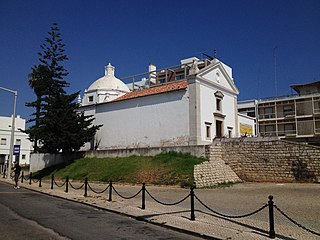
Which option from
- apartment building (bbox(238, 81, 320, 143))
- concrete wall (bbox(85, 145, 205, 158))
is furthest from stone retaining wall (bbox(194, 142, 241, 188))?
apartment building (bbox(238, 81, 320, 143))

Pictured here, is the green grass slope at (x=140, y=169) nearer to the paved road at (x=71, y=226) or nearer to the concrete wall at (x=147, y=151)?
the concrete wall at (x=147, y=151)

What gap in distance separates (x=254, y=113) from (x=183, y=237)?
45.7 meters

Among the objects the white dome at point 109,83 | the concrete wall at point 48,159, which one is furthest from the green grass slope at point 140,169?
the white dome at point 109,83

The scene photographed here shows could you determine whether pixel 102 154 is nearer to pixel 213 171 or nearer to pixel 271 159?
pixel 213 171

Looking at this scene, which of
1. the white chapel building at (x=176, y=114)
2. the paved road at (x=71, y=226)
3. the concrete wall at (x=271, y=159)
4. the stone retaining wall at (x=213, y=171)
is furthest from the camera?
the white chapel building at (x=176, y=114)

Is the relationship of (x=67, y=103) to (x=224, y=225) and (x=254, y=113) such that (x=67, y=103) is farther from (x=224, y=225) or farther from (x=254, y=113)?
(x=254, y=113)

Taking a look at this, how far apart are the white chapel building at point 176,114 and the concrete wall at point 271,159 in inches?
165

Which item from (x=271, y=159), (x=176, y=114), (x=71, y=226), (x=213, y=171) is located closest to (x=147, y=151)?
(x=176, y=114)

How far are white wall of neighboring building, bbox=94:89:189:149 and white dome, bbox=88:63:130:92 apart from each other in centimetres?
572

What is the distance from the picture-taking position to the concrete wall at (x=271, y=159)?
62.4 ft

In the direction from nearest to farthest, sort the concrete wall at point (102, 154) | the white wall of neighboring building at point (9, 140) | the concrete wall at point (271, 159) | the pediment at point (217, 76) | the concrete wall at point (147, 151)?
1. the concrete wall at point (271, 159)
2. the concrete wall at point (147, 151)
3. the concrete wall at point (102, 154)
4. the pediment at point (217, 76)
5. the white wall of neighboring building at point (9, 140)

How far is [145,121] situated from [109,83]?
1288 cm

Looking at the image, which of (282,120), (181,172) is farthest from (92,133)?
(282,120)

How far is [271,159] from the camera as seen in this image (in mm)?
20656
